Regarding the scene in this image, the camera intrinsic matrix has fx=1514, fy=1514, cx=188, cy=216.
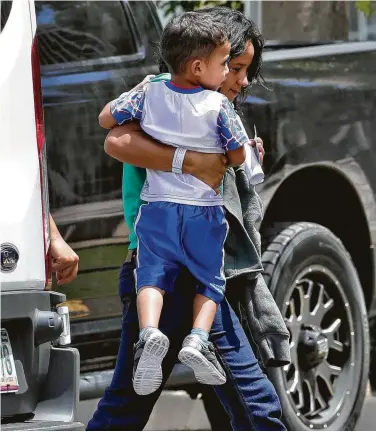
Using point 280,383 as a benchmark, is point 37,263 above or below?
above

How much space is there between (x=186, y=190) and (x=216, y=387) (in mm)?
625

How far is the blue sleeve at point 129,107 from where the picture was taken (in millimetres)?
4539

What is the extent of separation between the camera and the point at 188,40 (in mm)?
4445

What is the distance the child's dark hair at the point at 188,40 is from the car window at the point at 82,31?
1.17 metres

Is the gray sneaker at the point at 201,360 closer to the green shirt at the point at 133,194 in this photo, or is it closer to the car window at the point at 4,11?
the green shirt at the point at 133,194

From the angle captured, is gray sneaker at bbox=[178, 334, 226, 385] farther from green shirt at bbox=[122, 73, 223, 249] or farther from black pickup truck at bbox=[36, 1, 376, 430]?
black pickup truck at bbox=[36, 1, 376, 430]

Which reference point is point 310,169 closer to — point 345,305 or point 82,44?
point 345,305

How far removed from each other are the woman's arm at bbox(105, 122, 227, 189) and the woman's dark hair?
0.32 metres

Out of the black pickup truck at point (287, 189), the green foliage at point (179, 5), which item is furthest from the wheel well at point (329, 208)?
the green foliage at point (179, 5)

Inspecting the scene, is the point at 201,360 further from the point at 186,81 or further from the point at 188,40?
the point at 188,40

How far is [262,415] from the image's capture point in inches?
181

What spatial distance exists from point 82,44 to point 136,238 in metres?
1.36

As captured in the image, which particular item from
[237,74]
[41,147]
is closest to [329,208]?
[237,74]

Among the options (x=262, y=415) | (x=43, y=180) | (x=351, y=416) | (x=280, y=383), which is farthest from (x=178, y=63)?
(x=351, y=416)
